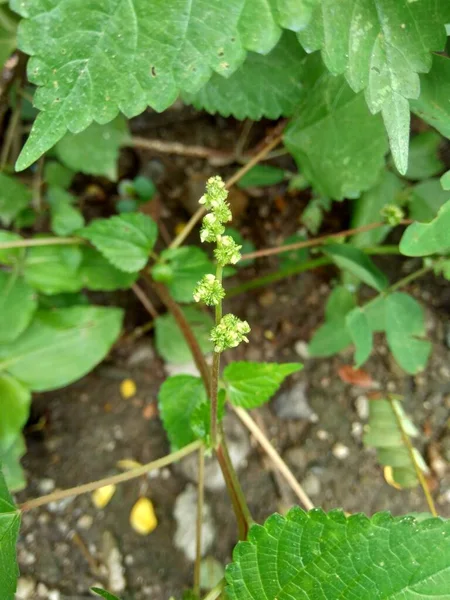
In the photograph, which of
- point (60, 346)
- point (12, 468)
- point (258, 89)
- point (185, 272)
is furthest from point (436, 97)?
point (12, 468)

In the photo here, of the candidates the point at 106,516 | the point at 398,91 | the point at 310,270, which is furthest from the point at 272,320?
the point at 398,91

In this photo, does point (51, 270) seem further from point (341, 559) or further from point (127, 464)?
point (341, 559)

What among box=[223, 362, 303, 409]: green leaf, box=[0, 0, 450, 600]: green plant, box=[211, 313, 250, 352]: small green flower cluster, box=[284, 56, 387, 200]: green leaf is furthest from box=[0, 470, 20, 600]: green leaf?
box=[284, 56, 387, 200]: green leaf

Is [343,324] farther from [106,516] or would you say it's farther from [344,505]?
[106,516]

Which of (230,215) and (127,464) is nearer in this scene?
(230,215)

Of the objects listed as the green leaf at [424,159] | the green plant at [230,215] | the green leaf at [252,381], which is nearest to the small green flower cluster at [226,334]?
the green plant at [230,215]

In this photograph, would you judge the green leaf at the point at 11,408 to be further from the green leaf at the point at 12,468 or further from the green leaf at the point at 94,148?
the green leaf at the point at 94,148
